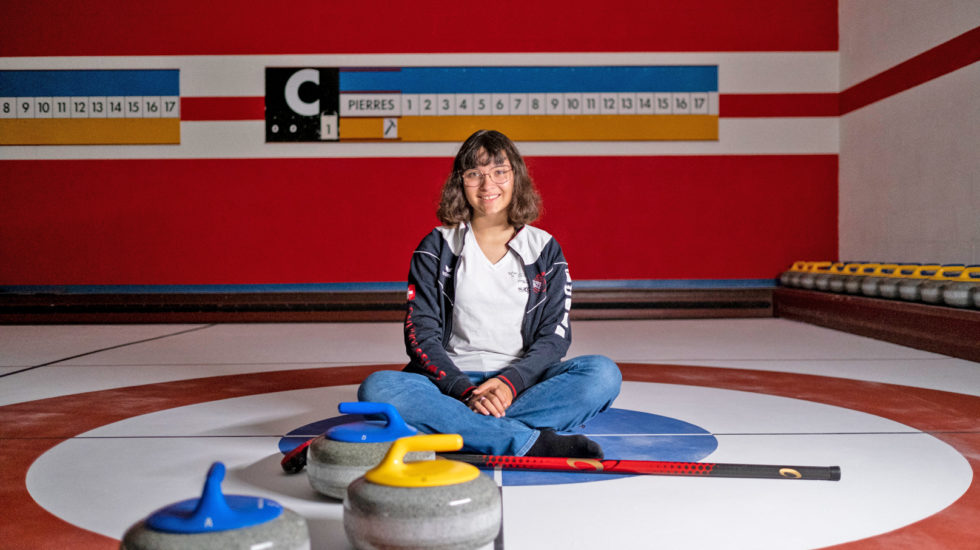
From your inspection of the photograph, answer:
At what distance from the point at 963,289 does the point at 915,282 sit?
0.43 m

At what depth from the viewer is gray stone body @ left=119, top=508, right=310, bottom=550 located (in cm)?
81

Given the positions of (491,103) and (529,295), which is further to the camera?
(491,103)

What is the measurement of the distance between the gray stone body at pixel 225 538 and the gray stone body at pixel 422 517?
0.12 m

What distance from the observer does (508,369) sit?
5.85 ft

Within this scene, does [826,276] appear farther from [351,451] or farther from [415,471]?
[415,471]

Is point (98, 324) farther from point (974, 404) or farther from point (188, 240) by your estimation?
point (974, 404)

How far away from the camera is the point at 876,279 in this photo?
4.10 metres

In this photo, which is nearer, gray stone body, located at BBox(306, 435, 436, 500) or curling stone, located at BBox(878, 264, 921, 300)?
gray stone body, located at BBox(306, 435, 436, 500)

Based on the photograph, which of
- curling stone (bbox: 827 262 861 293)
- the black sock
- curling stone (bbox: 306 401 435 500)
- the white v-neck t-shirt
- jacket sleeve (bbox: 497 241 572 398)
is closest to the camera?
curling stone (bbox: 306 401 435 500)

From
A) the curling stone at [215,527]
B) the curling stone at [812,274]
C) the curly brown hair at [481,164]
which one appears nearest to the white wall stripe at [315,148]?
the curling stone at [812,274]

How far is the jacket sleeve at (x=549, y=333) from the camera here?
1794 millimetres

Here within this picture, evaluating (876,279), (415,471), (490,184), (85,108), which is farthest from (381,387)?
(85,108)

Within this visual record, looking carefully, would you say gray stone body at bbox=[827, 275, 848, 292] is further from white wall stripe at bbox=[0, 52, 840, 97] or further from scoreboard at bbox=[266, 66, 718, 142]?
white wall stripe at bbox=[0, 52, 840, 97]

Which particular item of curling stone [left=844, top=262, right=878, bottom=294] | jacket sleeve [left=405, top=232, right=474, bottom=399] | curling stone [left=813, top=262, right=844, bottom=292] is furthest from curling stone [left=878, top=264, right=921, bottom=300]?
jacket sleeve [left=405, top=232, right=474, bottom=399]
